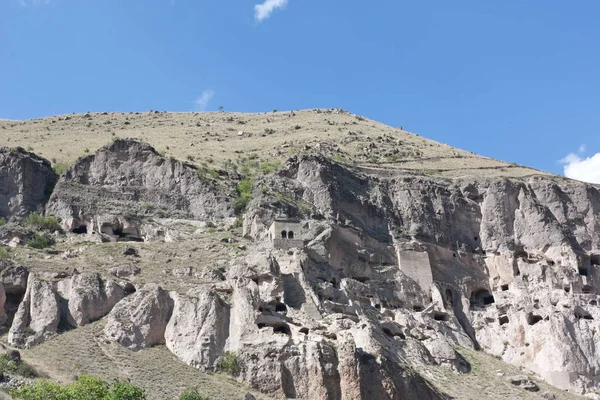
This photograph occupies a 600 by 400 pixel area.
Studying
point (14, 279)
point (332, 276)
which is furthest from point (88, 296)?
point (332, 276)

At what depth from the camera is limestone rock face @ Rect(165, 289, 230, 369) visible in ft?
153

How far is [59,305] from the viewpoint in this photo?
48938mm

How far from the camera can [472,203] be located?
73.8 meters

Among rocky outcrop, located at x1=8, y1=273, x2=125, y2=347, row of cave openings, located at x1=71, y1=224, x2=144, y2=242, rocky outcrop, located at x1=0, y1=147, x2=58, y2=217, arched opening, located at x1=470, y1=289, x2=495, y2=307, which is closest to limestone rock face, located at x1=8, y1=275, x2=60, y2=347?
rocky outcrop, located at x1=8, y1=273, x2=125, y2=347

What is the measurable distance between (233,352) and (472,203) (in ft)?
110

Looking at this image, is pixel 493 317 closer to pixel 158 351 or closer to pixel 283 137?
pixel 158 351

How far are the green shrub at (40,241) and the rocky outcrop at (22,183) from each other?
5.97 meters

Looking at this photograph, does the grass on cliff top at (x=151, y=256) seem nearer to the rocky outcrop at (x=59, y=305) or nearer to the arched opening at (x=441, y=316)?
the rocky outcrop at (x=59, y=305)

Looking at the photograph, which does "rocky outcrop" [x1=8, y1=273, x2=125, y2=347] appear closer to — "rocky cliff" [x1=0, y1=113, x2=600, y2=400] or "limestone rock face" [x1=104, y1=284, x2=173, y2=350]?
"rocky cliff" [x1=0, y1=113, x2=600, y2=400]

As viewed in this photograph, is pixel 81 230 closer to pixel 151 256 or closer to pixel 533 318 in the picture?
pixel 151 256

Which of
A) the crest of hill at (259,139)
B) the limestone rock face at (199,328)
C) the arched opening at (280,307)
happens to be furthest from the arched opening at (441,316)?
the crest of hill at (259,139)

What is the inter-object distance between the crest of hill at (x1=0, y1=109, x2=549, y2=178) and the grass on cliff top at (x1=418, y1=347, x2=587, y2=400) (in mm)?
28489

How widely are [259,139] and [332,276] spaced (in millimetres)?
49507

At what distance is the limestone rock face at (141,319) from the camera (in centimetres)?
4731
